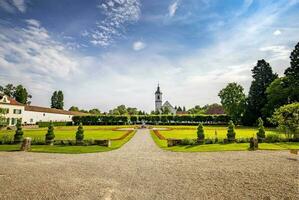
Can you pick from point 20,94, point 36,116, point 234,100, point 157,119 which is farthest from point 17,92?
point 234,100

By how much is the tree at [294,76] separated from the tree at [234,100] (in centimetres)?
1740

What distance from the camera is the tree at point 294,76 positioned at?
46.3m

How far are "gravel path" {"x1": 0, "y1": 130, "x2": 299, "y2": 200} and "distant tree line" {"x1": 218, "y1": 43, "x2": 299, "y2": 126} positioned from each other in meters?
39.0

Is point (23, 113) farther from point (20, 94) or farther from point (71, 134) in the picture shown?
point (71, 134)

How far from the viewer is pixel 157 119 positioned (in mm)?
71625

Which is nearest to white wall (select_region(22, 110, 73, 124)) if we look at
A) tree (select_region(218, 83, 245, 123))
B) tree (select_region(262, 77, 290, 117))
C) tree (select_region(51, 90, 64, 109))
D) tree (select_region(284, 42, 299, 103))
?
tree (select_region(51, 90, 64, 109))

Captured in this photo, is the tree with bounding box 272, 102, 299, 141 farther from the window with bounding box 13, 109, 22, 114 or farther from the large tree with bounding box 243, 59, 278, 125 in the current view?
the window with bounding box 13, 109, 22, 114

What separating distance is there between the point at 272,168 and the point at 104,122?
6275 centimetres

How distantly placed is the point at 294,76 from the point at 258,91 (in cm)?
1337

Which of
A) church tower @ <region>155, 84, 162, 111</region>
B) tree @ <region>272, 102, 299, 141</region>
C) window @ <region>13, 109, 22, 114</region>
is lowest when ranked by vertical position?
tree @ <region>272, 102, 299, 141</region>

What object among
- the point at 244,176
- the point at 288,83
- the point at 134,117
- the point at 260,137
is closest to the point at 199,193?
the point at 244,176

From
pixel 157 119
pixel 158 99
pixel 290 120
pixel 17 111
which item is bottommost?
pixel 290 120

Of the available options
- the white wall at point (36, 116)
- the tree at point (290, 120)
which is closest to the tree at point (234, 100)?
the tree at point (290, 120)

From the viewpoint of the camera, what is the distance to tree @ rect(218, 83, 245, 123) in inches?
2552
